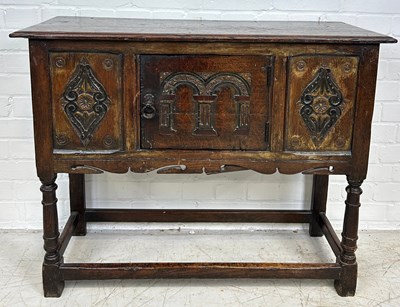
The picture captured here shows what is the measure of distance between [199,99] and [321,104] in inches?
17.1

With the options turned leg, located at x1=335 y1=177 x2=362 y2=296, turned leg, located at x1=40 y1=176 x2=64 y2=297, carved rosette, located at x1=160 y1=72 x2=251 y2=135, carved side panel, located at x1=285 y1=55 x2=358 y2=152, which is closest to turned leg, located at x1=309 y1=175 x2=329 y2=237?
turned leg, located at x1=335 y1=177 x2=362 y2=296

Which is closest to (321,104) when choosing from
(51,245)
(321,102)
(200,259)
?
(321,102)

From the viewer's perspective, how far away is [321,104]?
218cm

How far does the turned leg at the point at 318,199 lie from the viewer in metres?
2.88

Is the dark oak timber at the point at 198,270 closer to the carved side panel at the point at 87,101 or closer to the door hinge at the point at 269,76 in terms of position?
the carved side panel at the point at 87,101

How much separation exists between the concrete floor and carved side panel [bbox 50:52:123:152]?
0.62 m

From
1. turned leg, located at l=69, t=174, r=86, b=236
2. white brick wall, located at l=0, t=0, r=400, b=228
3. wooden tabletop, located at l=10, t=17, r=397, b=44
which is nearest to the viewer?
wooden tabletop, located at l=10, t=17, r=397, b=44

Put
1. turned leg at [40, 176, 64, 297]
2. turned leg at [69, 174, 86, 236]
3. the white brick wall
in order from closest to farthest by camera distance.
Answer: turned leg at [40, 176, 64, 297] → the white brick wall → turned leg at [69, 174, 86, 236]

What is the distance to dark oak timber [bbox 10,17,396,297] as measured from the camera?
2.10 metres

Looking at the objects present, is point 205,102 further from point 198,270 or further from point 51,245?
point 51,245

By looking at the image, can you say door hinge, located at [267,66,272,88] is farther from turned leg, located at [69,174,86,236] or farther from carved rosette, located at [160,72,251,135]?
turned leg, located at [69,174,86,236]

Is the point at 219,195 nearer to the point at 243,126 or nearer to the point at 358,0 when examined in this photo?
the point at 243,126

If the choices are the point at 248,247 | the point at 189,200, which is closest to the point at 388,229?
the point at 248,247

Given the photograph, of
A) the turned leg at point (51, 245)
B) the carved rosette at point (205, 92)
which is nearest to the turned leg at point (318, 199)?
the carved rosette at point (205, 92)
